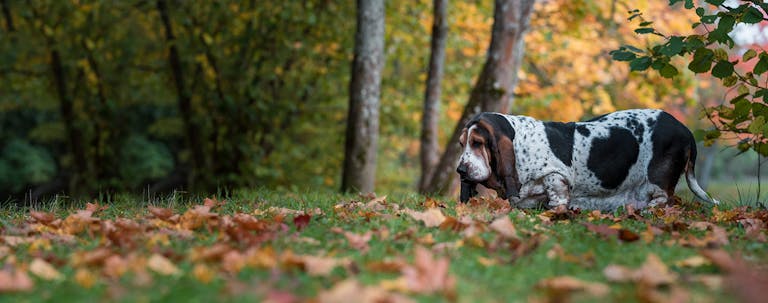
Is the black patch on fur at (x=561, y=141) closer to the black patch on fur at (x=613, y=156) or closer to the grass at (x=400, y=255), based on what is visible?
the black patch on fur at (x=613, y=156)

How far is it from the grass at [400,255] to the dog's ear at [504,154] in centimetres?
74

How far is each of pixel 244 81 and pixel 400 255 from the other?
38.2ft

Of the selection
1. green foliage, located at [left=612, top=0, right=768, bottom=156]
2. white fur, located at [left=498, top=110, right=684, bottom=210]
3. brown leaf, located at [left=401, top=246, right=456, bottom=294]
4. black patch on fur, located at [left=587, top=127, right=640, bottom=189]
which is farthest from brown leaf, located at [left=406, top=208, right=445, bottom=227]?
green foliage, located at [left=612, top=0, right=768, bottom=156]

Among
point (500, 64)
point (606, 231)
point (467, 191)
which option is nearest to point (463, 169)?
point (467, 191)

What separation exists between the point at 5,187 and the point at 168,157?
4.68m

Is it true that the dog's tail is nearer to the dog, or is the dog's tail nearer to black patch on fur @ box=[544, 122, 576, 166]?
the dog

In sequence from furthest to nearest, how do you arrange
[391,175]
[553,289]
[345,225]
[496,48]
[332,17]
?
[391,175], [332,17], [496,48], [345,225], [553,289]

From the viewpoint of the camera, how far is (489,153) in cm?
573

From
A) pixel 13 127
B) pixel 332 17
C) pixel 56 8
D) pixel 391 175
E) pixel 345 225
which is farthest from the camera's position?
pixel 13 127

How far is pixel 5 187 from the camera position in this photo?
20.2 meters

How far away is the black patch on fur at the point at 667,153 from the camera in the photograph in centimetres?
591

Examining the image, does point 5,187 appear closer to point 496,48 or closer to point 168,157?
point 168,157

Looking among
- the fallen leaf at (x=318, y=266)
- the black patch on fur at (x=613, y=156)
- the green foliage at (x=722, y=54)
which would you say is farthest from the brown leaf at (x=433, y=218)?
the green foliage at (x=722, y=54)

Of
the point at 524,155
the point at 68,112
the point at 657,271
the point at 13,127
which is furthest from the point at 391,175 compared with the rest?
the point at 657,271
